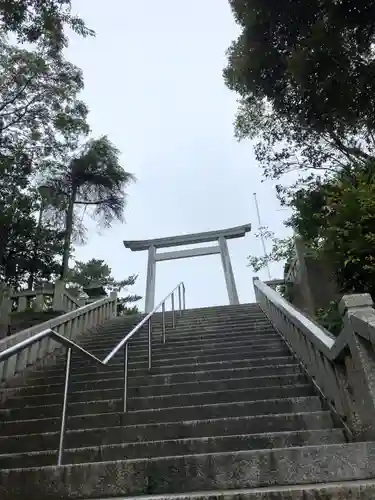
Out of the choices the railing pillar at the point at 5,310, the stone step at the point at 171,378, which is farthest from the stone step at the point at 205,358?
the railing pillar at the point at 5,310

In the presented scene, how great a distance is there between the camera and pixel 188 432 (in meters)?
3.09

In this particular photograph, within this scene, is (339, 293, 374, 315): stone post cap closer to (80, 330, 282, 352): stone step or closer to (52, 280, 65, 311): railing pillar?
(80, 330, 282, 352): stone step

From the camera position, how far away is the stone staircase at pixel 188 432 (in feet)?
7.17

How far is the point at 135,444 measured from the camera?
280 centimetres

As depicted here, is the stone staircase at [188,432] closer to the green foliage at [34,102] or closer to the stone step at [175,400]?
the stone step at [175,400]

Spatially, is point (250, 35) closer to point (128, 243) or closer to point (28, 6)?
point (28, 6)

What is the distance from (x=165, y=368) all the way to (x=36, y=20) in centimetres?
669

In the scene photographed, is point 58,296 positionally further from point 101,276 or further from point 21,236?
point 101,276

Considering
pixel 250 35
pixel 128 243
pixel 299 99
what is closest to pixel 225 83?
pixel 250 35

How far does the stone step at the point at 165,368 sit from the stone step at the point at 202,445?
1.66 m

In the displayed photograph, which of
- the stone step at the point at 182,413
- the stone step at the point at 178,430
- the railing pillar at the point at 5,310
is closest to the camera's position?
the stone step at the point at 178,430

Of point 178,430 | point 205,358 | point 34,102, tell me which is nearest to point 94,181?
point 34,102

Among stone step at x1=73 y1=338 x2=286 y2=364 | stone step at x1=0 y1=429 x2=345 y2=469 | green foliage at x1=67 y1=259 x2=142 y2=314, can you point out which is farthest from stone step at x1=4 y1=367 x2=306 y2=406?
green foliage at x1=67 y1=259 x2=142 y2=314

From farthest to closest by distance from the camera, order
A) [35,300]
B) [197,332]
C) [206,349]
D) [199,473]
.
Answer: [35,300] → [197,332] → [206,349] → [199,473]
